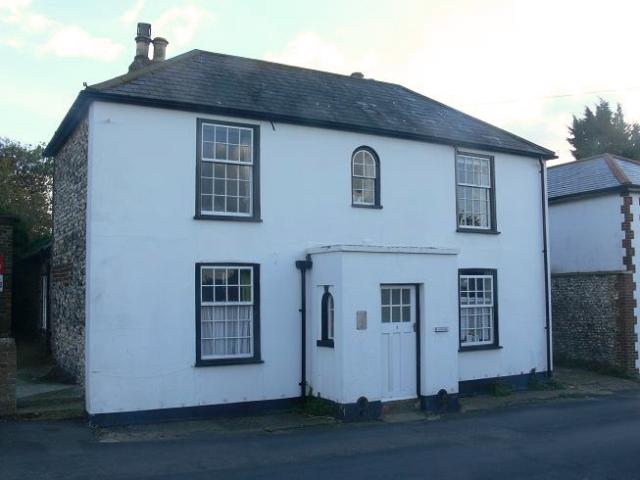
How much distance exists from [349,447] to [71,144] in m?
9.45

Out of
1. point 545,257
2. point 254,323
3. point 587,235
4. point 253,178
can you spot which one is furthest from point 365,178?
point 587,235

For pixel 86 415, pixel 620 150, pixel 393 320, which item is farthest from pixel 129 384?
pixel 620 150

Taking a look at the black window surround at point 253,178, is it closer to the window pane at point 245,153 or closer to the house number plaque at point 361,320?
the window pane at point 245,153

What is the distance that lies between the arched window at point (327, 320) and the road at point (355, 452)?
1.92m

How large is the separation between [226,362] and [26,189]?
2463 cm

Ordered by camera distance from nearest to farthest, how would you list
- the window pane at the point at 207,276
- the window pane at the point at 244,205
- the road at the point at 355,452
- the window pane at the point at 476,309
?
1. the road at the point at 355,452
2. the window pane at the point at 207,276
3. the window pane at the point at 244,205
4. the window pane at the point at 476,309

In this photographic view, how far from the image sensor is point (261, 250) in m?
13.8

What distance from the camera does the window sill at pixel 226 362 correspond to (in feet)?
42.3

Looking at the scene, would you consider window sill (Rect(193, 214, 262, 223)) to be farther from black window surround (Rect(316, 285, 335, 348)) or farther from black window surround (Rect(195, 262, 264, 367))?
black window surround (Rect(316, 285, 335, 348))

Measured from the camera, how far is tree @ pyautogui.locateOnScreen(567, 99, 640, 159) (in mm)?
48719

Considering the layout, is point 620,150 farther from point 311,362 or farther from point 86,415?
point 86,415

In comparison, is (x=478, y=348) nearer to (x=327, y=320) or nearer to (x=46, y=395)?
(x=327, y=320)

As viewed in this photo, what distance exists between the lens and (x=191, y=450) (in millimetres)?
10297

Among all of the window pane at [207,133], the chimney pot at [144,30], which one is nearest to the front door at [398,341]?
the window pane at [207,133]
